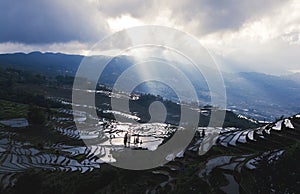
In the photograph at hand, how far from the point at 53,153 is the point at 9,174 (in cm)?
1633

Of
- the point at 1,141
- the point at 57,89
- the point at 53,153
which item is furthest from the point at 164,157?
the point at 57,89

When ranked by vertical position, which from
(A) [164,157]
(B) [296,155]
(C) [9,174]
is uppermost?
(B) [296,155]

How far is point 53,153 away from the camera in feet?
200

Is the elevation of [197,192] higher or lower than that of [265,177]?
lower

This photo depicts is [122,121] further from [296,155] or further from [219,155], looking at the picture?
[296,155]

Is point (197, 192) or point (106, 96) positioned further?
point (106, 96)

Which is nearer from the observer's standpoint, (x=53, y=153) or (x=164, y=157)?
(x=164, y=157)

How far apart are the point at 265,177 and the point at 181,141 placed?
3057 cm

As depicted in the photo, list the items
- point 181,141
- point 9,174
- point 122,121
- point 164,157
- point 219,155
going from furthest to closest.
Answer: point 122,121 → point 181,141 → point 9,174 → point 164,157 → point 219,155

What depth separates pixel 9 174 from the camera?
4456 centimetres

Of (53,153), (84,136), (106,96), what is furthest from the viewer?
(106,96)

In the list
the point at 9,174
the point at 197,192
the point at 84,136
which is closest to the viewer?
the point at 197,192

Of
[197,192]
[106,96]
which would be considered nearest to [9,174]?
[197,192]

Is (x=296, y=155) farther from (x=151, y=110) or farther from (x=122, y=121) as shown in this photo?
(x=151, y=110)
